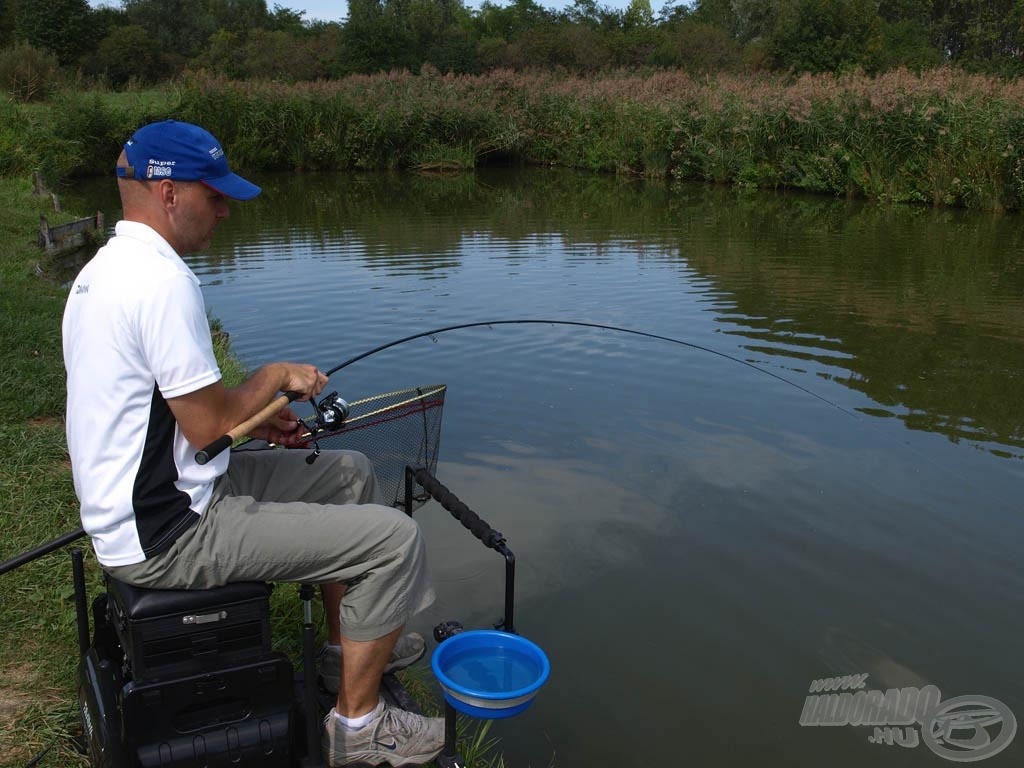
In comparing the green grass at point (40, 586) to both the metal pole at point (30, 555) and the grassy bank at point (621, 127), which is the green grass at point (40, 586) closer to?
the metal pole at point (30, 555)

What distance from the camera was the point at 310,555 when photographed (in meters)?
2.55

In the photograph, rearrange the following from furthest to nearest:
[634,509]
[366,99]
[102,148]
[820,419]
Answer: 1. [366,99]
2. [102,148]
3. [820,419]
4. [634,509]

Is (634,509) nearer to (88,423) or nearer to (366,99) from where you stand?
(88,423)

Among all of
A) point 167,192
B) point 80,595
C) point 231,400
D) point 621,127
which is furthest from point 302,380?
point 621,127

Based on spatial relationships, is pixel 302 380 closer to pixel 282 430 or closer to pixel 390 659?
pixel 282 430

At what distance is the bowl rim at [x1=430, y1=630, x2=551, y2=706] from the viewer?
8.39ft

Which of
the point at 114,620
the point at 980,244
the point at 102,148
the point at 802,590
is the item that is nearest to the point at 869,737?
the point at 802,590

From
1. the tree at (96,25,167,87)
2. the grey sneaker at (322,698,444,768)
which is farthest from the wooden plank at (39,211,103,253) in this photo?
the tree at (96,25,167,87)

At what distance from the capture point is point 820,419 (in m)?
6.56

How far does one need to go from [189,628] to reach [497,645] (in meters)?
0.92

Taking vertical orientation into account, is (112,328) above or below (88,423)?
above

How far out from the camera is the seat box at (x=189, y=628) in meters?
2.41

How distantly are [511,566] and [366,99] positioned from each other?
85.6ft

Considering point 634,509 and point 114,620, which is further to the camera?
point 634,509
